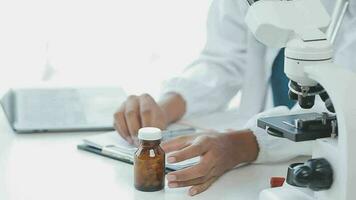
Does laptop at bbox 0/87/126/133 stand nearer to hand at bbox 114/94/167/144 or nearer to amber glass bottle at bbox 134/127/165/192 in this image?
hand at bbox 114/94/167/144

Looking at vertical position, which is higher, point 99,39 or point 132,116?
point 99,39

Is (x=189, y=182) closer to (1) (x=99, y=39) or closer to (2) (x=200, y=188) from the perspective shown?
(2) (x=200, y=188)

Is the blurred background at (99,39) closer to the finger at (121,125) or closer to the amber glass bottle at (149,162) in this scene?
the finger at (121,125)

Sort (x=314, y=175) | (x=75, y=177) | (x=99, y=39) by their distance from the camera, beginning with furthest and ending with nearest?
(x=99, y=39) → (x=75, y=177) → (x=314, y=175)

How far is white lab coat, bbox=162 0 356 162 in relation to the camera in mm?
1717

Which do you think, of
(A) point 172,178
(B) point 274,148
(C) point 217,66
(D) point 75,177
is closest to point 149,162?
(A) point 172,178

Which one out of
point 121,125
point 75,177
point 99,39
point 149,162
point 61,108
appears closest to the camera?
point 149,162

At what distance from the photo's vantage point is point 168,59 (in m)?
2.29

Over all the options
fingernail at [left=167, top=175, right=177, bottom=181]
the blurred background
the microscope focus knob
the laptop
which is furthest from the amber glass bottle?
the blurred background

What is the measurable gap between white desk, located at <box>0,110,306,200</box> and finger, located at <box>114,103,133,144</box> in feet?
0.28

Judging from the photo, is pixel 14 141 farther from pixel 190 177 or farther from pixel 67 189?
pixel 190 177

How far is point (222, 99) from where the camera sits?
1771 millimetres

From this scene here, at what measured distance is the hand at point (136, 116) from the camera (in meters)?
1.46

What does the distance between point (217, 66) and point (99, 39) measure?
0.57 meters
